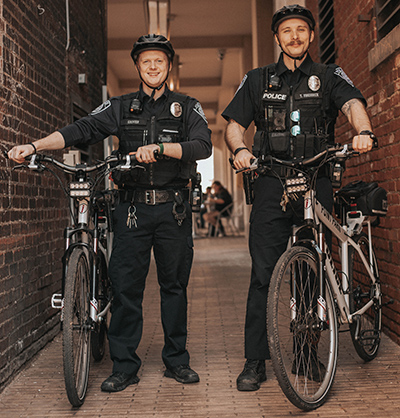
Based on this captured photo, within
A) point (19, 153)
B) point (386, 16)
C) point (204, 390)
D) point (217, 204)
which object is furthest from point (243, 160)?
point (217, 204)

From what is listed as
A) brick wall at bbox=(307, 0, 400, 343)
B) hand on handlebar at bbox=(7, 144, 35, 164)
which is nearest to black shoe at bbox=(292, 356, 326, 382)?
brick wall at bbox=(307, 0, 400, 343)

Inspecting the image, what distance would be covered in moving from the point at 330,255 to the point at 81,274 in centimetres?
138

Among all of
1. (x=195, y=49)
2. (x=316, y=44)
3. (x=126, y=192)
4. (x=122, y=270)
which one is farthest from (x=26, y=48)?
(x=195, y=49)

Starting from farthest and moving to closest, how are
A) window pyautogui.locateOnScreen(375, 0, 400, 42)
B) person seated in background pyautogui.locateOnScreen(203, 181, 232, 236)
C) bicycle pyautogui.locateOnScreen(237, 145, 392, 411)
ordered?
person seated in background pyautogui.locateOnScreen(203, 181, 232, 236), window pyautogui.locateOnScreen(375, 0, 400, 42), bicycle pyautogui.locateOnScreen(237, 145, 392, 411)

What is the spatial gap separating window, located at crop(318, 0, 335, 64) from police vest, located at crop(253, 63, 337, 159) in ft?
9.38

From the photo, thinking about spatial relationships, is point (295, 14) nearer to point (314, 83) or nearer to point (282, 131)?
point (314, 83)

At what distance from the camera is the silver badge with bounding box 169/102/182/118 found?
364cm

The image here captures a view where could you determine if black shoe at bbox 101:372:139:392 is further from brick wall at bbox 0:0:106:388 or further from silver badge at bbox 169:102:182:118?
silver badge at bbox 169:102:182:118

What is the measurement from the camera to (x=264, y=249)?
3508mm

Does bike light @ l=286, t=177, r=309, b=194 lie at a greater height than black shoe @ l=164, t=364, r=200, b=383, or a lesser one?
greater

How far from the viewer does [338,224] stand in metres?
3.66

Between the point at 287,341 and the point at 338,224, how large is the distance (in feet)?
2.79

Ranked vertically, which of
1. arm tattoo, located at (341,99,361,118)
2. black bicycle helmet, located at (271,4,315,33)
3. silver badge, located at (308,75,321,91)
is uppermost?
black bicycle helmet, located at (271,4,315,33)

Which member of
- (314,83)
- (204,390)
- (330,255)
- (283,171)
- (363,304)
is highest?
(314,83)
